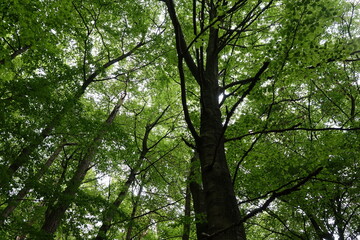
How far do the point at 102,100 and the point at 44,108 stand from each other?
23.3 feet

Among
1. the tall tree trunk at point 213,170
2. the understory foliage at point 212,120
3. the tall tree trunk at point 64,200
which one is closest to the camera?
the tall tree trunk at point 213,170

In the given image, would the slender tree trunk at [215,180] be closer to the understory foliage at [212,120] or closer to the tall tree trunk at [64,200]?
the understory foliage at [212,120]

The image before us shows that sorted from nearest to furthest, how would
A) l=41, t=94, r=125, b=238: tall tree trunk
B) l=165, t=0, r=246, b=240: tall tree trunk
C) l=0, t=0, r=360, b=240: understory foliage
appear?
1. l=165, t=0, r=246, b=240: tall tree trunk
2. l=0, t=0, r=360, b=240: understory foliage
3. l=41, t=94, r=125, b=238: tall tree trunk

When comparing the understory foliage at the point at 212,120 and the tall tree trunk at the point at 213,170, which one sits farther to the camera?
the understory foliage at the point at 212,120

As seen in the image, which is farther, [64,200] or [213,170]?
[64,200]

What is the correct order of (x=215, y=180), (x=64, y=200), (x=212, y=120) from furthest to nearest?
(x=64, y=200) → (x=212, y=120) → (x=215, y=180)

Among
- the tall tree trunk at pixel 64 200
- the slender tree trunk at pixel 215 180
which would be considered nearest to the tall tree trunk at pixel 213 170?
the slender tree trunk at pixel 215 180

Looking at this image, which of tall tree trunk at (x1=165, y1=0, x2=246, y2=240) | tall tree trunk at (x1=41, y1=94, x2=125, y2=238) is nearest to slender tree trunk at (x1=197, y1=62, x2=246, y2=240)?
tall tree trunk at (x1=165, y1=0, x2=246, y2=240)

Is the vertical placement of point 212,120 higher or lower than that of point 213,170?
higher

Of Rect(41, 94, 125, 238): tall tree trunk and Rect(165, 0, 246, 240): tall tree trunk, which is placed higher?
Rect(41, 94, 125, 238): tall tree trunk

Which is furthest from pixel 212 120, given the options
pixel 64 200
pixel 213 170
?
pixel 64 200

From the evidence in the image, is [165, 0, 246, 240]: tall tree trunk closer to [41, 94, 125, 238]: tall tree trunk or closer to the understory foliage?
the understory foliage

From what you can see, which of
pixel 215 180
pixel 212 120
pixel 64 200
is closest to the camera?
pixel 215 180

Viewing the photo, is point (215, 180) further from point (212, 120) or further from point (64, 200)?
point (64, 200)
